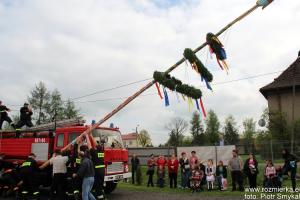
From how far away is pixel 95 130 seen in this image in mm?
13195

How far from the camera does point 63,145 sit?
13359mm

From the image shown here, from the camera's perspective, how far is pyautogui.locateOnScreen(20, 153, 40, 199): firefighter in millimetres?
12234

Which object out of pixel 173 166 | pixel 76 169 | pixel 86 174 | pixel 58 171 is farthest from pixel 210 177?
pixel 86 174

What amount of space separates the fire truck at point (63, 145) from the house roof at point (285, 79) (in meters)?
23.7

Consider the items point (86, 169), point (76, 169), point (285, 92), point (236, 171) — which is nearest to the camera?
point (86, 169)

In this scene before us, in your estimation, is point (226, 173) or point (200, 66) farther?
point (226, 173)

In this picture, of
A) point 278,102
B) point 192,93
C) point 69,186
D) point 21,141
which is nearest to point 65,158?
point 69,186

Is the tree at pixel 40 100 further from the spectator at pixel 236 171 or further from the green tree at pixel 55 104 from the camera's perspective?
the spectator at pixel 236 171

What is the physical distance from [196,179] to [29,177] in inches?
271

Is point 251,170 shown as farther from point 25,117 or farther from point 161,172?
point 25,117

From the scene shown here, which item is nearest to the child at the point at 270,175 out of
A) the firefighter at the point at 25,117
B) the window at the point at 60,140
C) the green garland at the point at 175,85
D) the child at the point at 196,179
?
the child at the point at 196,179

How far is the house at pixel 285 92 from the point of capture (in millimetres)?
33000

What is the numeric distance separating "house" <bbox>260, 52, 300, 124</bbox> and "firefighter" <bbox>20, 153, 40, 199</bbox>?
25.2m

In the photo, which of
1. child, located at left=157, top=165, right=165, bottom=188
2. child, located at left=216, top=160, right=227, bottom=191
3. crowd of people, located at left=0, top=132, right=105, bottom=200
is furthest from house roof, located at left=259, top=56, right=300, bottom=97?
crowd of people, located at left=0, top=132, right=105, bottom=200
